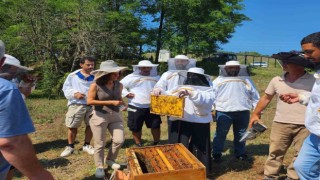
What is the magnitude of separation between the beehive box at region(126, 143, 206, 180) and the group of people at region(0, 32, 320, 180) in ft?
3.48

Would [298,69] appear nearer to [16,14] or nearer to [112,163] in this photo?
[112,163]

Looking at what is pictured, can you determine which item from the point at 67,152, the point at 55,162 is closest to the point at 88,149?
the point at 67,152

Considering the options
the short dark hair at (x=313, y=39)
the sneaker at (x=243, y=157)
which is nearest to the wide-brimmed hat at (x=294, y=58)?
the short dark hair at (x=313, y=39)

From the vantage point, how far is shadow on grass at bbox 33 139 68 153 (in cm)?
726

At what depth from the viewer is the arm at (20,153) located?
6.68 feet

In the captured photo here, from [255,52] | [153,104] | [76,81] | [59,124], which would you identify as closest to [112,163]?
[153,104]

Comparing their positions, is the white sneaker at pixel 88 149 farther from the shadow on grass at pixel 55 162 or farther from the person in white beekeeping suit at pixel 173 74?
the person in white beekeeping suit at pixel 173 74

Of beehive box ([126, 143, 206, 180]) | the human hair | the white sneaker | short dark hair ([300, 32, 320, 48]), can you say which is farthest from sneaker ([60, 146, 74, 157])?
short dark hair ([300, 32, 320, 48])

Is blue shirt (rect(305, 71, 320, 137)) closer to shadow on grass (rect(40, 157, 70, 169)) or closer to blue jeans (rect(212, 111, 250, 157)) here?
blue jeans (rect(212, 111, 250, 157))

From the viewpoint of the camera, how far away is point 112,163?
220 inches

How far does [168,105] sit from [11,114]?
10.9ft

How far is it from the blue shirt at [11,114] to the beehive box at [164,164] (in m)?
1.45

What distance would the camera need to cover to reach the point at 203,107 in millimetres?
5203

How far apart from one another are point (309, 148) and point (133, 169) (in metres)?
1.87
